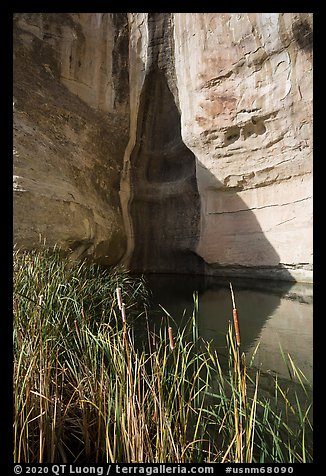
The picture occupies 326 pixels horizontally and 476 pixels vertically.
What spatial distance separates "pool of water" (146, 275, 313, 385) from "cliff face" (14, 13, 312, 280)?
1.62 metres

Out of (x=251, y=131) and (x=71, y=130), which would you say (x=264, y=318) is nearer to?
(x=251, y=131)

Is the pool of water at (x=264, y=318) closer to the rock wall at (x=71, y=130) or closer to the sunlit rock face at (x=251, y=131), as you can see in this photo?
the sunlit rock face at (x=251, y=131)

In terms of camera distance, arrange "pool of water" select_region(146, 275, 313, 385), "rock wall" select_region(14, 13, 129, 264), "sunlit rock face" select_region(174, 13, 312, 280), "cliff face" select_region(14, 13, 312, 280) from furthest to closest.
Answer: "sunlit rock face" select_region(174, 13, 312, 280) < "cliff face" select_region(14, 13, 312, 280) < "rock wall" select_region(14, 13, 129, 264) < "pool of water" select_region(146, 275, 313, 385)

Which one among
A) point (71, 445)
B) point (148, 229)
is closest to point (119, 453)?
point (71, 445)

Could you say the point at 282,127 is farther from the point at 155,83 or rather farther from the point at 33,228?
the point at 33,228

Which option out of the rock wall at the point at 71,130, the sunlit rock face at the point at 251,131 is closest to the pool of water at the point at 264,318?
the sunlit rock face at the point at 251,131

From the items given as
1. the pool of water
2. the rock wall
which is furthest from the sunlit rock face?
the rock wall

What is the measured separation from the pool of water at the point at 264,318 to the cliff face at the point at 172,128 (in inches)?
63.9

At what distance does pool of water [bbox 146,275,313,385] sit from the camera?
2320 mm

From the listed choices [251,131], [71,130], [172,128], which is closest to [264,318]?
[251,131]

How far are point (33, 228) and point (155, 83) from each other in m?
6.43

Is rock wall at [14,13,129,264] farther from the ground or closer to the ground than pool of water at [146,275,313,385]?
farther from the ground

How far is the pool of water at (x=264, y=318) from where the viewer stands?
2.32m

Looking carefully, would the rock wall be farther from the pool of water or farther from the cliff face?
the pool of water
